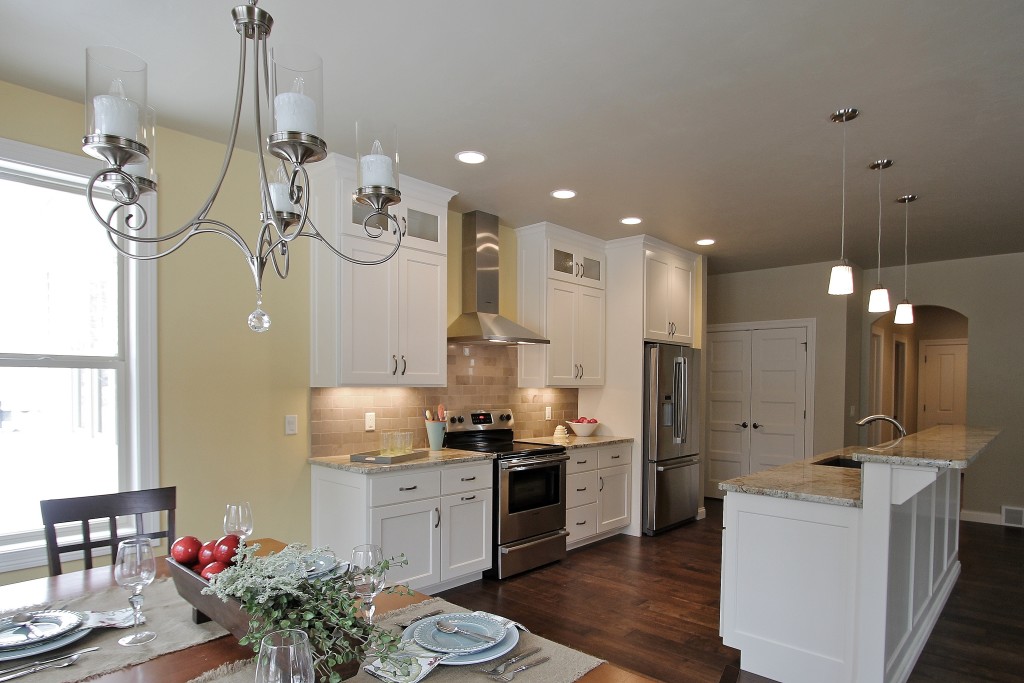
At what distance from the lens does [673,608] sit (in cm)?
371

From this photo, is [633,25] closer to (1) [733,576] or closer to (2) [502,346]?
(1) [733,576]

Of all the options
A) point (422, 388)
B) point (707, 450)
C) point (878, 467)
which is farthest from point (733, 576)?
point (707, 450)

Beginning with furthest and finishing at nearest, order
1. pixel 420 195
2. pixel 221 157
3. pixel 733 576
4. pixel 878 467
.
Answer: pixel 420 195
pixel 221 157
pixel 733 576
pixel 878 467

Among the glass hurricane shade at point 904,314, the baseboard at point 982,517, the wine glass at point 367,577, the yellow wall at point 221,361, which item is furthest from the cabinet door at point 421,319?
the baseboard at point 982,517

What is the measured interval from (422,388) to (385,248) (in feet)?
3.60

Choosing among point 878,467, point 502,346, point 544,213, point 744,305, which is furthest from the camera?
point 744,305

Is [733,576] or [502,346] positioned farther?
[502,346]

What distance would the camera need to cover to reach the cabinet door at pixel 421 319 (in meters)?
3.90

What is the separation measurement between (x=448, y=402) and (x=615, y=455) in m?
1.63

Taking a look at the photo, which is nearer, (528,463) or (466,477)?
(466,477)

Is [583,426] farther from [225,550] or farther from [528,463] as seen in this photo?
[225,550]

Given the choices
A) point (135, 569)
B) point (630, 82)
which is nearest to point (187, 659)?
point (135, 569)

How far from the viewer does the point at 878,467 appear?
2555 millimetres

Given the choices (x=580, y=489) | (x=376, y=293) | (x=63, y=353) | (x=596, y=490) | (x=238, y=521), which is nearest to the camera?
(x=238, y=521)
